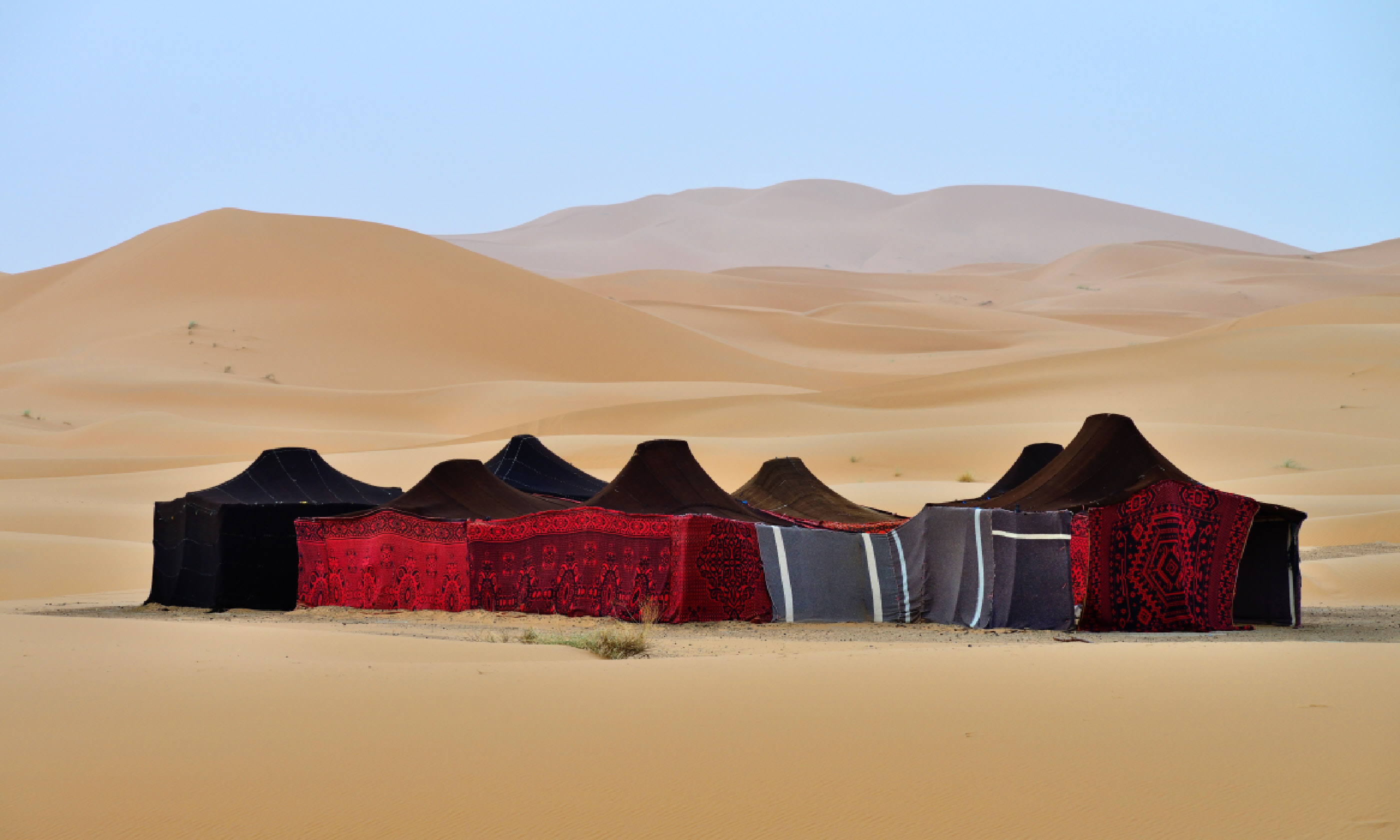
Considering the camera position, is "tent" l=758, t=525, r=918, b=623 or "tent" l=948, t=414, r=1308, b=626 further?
"tent" l=758, t=525, r=918, b=623

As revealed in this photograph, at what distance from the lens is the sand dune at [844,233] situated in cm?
15525

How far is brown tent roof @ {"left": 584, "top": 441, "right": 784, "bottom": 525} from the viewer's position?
13414mm

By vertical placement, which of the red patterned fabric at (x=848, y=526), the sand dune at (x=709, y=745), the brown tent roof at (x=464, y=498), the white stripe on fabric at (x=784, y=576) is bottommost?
the sand dune at (x=709, y=745)

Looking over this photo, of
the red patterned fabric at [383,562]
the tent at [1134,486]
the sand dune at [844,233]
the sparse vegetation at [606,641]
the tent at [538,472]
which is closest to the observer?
the sparse vegetation at [606,641]

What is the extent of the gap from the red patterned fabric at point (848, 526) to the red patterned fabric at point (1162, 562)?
2.41 m

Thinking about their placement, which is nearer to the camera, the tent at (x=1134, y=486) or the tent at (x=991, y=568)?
the tent at (x=991, y=568)

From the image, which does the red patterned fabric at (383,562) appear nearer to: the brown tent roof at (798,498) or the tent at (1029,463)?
the brown tent roof at (798,498)

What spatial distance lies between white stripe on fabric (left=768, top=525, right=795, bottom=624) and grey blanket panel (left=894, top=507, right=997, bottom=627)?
1237mm

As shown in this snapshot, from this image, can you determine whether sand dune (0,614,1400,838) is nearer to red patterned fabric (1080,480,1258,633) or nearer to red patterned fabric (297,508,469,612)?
red patterned fabric (1080,480,1258,633)

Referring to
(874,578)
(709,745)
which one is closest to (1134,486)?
(874,578)

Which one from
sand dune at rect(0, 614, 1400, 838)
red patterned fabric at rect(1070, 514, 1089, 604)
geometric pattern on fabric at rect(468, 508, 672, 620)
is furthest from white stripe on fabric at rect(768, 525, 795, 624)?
sand dune at rect(0, 614, 1400, 838)

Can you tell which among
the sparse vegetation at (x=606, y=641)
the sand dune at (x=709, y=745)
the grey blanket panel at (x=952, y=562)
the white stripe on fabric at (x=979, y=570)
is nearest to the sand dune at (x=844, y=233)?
the grey blanket panel at (x=952, y=562)

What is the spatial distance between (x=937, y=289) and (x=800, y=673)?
106455mm

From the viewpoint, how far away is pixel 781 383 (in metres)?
57.0
